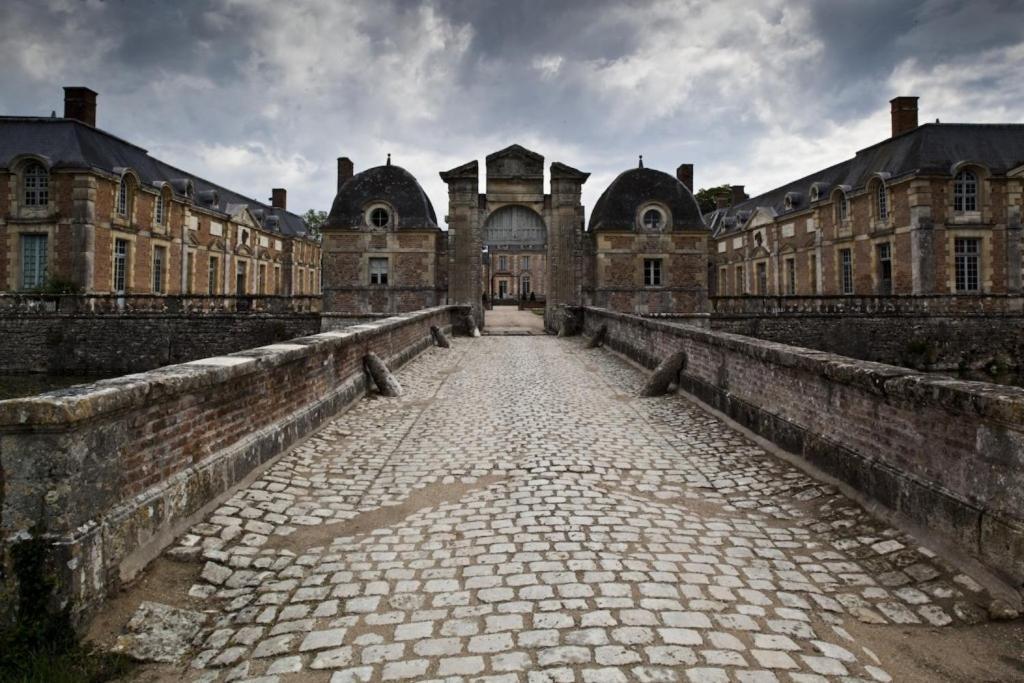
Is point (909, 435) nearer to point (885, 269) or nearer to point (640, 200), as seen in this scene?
point (640, 200)

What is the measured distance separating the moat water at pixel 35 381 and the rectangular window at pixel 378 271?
10.7 metres

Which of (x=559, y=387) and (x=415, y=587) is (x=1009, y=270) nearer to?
(x=559, y=387)

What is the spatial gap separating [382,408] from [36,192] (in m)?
22.7

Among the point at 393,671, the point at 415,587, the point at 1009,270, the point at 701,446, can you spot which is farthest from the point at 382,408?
the point at 1009,270

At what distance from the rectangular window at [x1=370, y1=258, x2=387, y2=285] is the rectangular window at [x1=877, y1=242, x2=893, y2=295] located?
821 inches

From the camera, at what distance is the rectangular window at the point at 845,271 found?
26.6 m

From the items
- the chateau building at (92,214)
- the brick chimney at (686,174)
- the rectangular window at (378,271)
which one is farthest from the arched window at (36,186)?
the brick chimney at (686,174)

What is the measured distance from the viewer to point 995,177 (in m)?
22.7

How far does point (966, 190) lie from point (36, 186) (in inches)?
1402

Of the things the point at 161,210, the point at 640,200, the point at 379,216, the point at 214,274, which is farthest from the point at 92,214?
the point at 640,200

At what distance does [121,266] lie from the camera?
24703mm

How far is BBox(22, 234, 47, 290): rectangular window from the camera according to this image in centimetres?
2277

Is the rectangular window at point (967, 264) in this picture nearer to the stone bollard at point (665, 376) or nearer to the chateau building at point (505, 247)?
the chateau building at point (505, 247)

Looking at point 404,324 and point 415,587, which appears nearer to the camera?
point 415,587
